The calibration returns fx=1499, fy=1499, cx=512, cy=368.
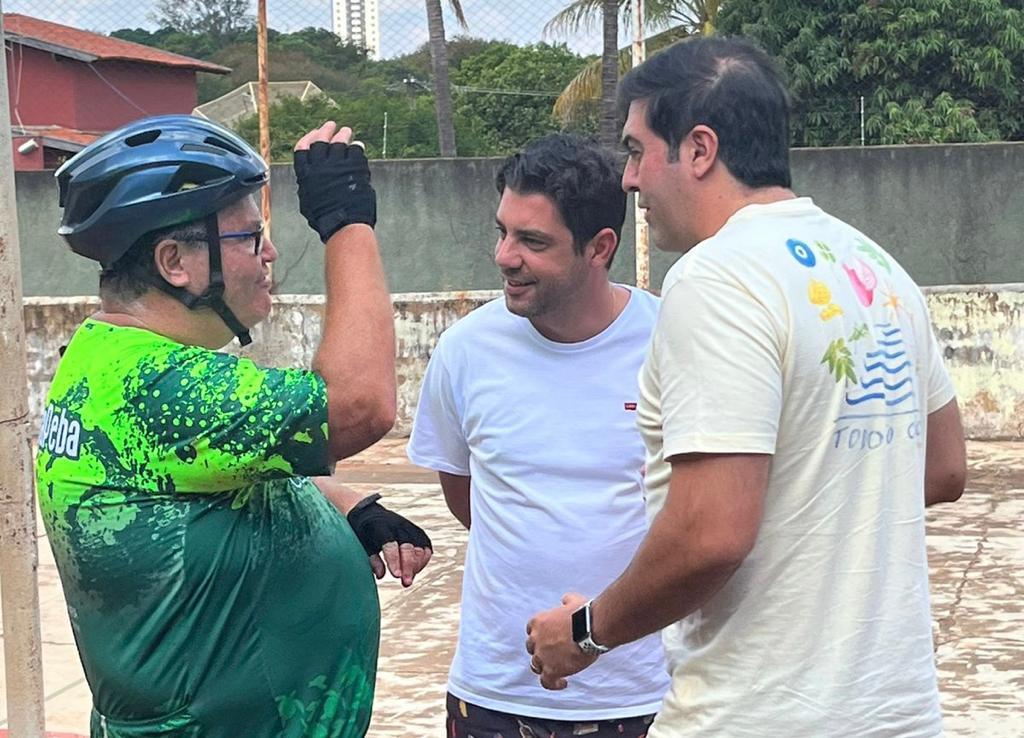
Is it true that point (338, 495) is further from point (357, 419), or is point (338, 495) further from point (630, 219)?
point (630, 219)

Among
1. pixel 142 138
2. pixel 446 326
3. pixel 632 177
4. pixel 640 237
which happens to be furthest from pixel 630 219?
pixel 142 138

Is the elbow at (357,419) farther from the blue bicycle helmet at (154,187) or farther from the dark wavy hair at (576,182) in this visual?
the dark wavy hair at (576,182)

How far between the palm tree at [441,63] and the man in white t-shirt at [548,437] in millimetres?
22752

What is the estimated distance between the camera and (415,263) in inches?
617

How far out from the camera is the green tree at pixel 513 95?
39375mm

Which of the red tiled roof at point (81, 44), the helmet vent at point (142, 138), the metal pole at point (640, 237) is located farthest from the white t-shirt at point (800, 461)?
the red tiled roof at point (81, 44)

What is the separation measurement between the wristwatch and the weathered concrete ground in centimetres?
321

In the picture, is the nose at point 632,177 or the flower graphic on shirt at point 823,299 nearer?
the flower graphic on shirt at point 823,299

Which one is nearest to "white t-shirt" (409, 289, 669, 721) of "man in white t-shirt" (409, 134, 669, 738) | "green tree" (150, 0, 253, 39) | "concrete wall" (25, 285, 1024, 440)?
"man in white t-shirt" (409, 134, 669, 738)

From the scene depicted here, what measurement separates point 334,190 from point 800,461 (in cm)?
81

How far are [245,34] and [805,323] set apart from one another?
5954 cm

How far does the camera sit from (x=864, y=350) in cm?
211

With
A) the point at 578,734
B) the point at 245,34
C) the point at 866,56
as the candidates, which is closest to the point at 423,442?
the point at 578,734

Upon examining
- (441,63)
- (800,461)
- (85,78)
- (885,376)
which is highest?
(85,78)
